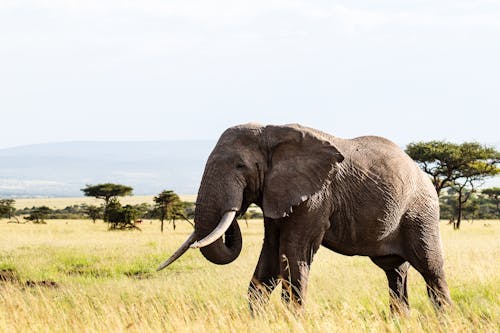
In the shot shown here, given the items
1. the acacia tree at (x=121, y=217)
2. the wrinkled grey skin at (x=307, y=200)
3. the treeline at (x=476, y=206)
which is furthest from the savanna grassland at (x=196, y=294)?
the treeline at (x=476, y=206)

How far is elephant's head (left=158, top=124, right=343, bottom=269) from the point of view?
8.41 meters

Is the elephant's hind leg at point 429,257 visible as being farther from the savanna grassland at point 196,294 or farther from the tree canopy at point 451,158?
the tree canopy at point 451,158

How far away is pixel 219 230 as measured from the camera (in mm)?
8242

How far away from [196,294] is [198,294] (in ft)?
0.36

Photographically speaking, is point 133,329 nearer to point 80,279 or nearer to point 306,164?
point 306,164

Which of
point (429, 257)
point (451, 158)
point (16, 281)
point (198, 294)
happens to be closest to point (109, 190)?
point (451, 158)

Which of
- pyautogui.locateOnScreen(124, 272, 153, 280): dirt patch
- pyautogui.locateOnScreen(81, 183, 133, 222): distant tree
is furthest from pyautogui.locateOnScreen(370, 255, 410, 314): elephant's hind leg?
pyautogui.locateOnScreen(81, 183, 133, 222): distant tree

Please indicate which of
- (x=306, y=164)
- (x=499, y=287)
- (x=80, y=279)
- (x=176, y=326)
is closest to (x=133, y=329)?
(x=176, y=326)

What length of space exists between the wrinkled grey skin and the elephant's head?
0.01 m

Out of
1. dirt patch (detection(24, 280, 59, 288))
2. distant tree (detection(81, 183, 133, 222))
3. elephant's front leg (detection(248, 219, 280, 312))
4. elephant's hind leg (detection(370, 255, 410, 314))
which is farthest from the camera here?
distant tree (detection(81, 183, 133, 222))

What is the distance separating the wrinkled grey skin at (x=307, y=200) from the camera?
851 cm

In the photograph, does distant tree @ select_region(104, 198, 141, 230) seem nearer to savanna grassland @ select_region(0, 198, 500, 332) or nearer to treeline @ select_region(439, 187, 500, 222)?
savanna grassland @ select_region(0, 198, 500, 332)

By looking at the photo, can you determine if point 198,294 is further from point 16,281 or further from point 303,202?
point 16,281

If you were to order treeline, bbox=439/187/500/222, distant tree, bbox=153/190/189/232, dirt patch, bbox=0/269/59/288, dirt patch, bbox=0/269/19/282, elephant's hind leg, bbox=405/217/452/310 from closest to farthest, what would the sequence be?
elephant's hind leg, bbox=405/217/452/310 < dirt patch, bbox=0/269/59/288 < dirt patch, bbox=0/269/19/282 < distant tree, bbox=153/190/189/232 < treeline, bbox=439/187/500/222
